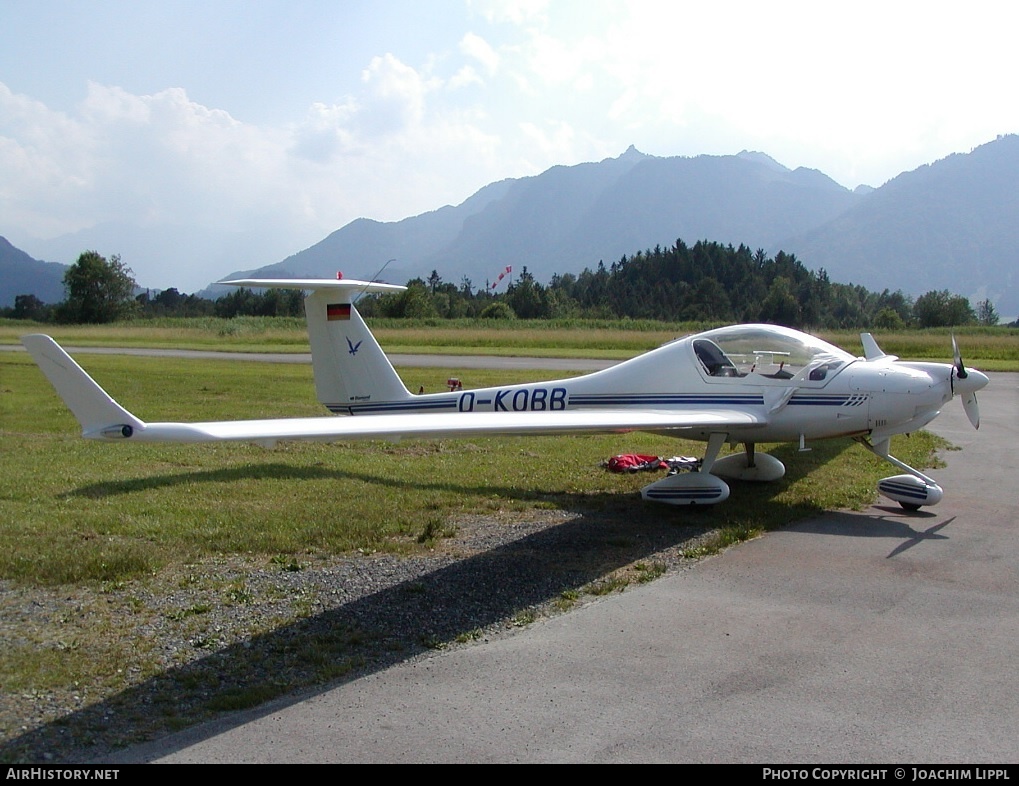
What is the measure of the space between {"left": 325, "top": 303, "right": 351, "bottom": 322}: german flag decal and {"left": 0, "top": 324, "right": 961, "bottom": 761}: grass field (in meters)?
1.97

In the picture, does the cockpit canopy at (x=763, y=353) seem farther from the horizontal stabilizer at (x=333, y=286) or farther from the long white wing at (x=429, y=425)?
the horizontal stabilizer at (x=333, y=286)

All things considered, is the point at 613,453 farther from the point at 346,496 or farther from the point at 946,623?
the point at 946,623

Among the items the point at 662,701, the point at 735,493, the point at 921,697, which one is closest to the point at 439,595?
the point at 662,701

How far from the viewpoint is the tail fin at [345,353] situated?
35.3 feet

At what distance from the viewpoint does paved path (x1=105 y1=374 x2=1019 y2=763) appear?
392 cm

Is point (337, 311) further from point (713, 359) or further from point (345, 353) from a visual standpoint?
point (713, 359)

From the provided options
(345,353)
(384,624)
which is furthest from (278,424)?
(345,353)

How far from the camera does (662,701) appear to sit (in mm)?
4430

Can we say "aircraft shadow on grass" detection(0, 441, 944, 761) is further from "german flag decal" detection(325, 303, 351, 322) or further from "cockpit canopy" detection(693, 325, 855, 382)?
"german flag decal" detection(325, 303, 351, 322)

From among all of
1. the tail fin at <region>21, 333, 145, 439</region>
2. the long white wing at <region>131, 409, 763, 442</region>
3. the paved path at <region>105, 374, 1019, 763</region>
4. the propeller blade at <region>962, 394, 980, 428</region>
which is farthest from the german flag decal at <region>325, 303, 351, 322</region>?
the propeller blade at <region>962, 394, 980, 428</region>

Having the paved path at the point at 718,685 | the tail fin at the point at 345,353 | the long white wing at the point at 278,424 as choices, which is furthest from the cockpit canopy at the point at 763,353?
the tail fin at the point at 345,353

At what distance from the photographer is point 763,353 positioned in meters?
9.43

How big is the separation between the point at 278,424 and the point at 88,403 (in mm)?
1159

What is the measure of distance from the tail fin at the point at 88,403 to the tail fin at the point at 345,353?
5629 millimetres
